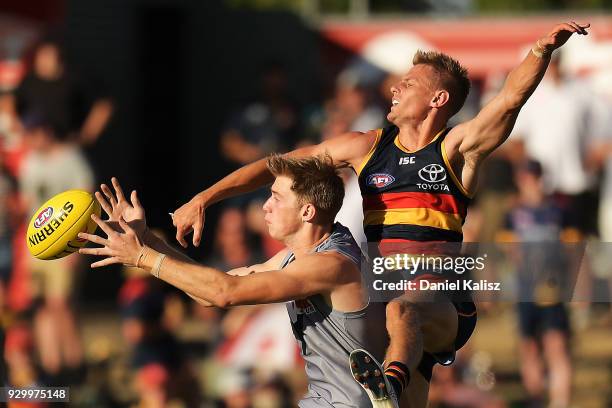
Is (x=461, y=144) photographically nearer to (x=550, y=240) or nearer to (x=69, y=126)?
(x=550, y=240)

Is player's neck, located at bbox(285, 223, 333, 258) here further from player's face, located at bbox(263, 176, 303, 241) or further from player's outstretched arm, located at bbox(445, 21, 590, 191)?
player's outstretched arm, located at bbox(445, 21, 590, 191)

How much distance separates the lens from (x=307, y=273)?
22.0ft

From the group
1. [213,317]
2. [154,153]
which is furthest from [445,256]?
[154,153]

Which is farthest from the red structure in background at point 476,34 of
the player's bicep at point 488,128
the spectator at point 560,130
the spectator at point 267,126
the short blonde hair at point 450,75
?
the player's bicep at point 488,128

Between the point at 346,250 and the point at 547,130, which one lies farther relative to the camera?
the point at 547,130

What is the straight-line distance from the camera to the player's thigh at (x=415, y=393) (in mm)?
7312

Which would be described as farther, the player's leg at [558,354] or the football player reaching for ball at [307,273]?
the player's leg at [558,354]

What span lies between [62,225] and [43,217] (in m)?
0.17

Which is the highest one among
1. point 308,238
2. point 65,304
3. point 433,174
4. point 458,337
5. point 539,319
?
point 433,174

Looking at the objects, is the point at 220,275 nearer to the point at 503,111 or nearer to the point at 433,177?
the point at 433,177

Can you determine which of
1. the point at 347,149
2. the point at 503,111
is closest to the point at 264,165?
the point at 347,149

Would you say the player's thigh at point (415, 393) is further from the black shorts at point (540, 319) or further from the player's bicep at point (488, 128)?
the black shorts at point (540, 319)

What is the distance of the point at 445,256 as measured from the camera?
7289 millimetres

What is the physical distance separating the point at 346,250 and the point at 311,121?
27.9ft
